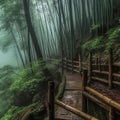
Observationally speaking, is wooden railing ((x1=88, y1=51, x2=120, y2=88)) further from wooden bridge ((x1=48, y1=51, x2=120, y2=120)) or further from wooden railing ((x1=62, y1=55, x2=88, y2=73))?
wooden railing ((x1=62, y1=55, x2=88, y2=73))

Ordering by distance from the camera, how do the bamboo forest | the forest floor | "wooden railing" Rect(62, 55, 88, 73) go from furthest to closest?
"wooden railing" Rect(62, 55, 88, 73), the forest floor, the bamboo forest

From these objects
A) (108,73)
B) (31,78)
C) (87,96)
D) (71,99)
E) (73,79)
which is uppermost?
(108,73)

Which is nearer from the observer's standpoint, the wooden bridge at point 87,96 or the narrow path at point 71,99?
the wooden bridge at point 87,96

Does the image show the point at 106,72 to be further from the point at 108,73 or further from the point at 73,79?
the point at 73,79

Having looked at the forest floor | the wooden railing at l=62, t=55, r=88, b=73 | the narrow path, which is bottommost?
the narrow path

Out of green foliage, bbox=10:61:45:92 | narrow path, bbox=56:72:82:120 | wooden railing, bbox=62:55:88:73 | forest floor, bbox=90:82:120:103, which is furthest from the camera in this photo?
wooden railing, bbox=62:55:88:73

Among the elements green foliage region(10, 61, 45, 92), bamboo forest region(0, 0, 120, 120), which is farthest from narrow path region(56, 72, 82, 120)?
green foliage region(10, 61, 45, 92)

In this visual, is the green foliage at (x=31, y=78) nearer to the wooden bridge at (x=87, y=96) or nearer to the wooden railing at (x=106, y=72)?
the wooden bridge at (x=87, y=96)

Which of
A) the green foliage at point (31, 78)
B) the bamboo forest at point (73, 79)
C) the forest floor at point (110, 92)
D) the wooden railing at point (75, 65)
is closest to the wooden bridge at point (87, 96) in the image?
the bamboo forest at point (73, 79)

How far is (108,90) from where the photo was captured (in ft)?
19.8

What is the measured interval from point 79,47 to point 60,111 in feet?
32.7

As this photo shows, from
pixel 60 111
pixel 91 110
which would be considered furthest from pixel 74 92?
pixel 91 110

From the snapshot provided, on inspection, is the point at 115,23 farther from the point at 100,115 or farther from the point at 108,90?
the point at 100,115

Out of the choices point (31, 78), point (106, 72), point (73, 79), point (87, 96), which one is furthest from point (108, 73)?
point (31, 78)
